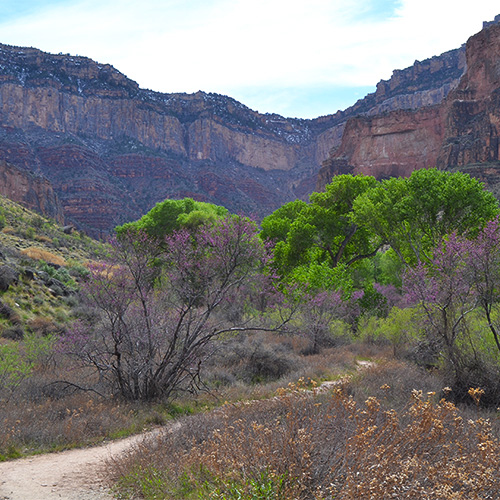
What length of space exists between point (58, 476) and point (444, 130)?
100307mm

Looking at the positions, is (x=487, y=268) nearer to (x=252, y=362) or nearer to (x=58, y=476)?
(x=252, y=362)

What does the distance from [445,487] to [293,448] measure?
1310 mm

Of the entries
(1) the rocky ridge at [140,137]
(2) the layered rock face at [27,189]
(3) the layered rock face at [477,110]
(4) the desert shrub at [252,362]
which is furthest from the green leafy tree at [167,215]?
(1) the rocky ridge at [140,137]

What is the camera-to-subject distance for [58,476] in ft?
17.1

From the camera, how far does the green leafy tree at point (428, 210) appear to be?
17.1m

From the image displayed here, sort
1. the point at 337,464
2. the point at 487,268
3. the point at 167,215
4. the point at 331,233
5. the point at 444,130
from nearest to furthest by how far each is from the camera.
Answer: the point at 337,464, the point at 487,268, the point at 331,233, the point at 167,215, the point at 444,130

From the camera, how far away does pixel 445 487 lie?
9.32 feet

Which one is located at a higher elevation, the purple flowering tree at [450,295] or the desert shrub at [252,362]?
the purple flowering tree at [450,295]

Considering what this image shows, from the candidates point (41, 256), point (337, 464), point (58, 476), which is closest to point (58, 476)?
point (58, 476)

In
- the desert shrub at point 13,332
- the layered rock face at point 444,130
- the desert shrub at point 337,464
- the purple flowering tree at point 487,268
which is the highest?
the layered rock face at point 444,130

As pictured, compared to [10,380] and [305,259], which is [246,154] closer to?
[305,259]

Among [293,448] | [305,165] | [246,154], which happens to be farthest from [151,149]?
[293,448]

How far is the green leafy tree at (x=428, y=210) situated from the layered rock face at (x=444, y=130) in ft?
152

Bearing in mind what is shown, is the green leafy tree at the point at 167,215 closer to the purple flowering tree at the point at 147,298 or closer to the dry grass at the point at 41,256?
the dry grass at the point at 41,256
